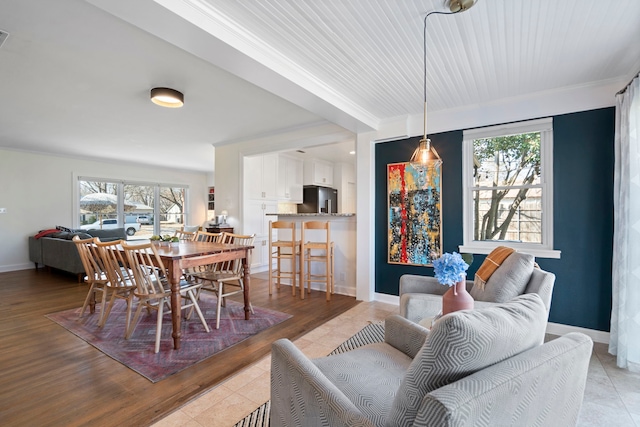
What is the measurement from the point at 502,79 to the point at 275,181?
4.35 meters

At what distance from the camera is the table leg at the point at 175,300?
99.7 inches

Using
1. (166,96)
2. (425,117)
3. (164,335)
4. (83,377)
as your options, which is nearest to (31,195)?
(166,96)

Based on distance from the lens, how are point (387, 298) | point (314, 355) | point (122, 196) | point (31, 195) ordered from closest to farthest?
point (314, 355) < point (387, 298) < point (31, 195) < point (122, 196)

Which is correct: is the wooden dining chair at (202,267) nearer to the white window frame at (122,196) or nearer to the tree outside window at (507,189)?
the tree outside window at (507,189)

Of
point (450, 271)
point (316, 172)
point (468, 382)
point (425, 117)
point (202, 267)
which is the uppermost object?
point (316, 172)

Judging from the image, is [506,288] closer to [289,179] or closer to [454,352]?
[454,352]

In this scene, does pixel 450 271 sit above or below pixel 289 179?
below

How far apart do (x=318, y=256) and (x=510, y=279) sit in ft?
8.86

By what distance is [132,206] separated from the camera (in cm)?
805

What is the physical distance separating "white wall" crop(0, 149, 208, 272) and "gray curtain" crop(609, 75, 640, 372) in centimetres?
931

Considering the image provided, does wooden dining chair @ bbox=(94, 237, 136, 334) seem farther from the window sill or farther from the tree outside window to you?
the tree outside window

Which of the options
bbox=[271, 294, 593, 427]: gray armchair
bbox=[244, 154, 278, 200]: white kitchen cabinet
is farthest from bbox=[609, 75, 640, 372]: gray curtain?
bbox=[244, 154, 278, 200]: white kitchen cabinet

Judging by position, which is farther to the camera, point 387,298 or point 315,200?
point 315,200

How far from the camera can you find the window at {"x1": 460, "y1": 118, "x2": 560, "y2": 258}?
3.07m
